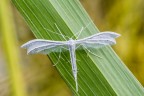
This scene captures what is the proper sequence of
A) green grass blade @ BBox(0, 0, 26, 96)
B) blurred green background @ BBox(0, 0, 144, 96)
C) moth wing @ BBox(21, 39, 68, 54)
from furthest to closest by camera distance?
blurred green background @ BBox(0, 0, 144, 96) → green grass blade @ BBox(0, 0, 26, 96) → moth wing @ BBox(21, 39, 68, 54)

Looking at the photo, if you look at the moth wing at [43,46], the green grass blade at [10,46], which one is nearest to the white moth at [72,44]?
the moth wing at [43,46]

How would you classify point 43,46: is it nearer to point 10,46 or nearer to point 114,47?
point 10,46

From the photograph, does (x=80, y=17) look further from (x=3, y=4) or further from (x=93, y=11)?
(x=93, y=11)

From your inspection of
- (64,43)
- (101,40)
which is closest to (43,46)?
(64,43)

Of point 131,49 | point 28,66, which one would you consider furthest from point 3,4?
point 131,49

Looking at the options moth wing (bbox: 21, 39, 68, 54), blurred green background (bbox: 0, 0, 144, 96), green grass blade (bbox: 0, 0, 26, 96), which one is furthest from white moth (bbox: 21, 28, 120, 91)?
blurred green background (bbox: 0, 0, 144, 96)

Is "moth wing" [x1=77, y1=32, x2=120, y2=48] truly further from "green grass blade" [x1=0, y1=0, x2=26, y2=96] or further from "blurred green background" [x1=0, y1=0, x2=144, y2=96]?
"blurred green background" [x1=0, y1=0, x2=144, y2=96]

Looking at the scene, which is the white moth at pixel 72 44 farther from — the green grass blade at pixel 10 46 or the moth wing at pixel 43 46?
the green grass blade at pixel 10 46
